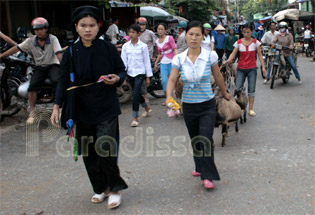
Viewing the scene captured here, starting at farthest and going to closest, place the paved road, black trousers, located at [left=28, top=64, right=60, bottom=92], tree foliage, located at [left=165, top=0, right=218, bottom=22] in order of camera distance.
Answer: tree foliage, located at [left=165, top=0, right=218, bottom=22], black trousers, located at [left=28, top=64, right=60, bottom=92], the paved road

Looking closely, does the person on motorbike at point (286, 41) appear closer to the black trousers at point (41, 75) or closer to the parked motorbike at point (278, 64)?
the parked motorbike at point (278, 64)

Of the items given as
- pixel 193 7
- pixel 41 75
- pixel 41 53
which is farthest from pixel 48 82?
pixel 193 7

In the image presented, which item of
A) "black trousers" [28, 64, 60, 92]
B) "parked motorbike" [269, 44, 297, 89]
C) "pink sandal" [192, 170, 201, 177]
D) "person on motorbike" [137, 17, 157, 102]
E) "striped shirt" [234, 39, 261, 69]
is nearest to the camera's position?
"pink sandal" [192, 170, 201, 177]

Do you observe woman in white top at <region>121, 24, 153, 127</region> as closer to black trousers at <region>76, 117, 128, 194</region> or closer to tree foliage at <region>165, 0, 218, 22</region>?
black trousers at <region>76, 117, 128, 194</region>

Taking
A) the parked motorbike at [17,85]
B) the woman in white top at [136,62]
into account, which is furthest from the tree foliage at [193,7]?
the woman in white top at [136,62]

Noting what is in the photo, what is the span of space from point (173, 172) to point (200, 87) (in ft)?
3.94

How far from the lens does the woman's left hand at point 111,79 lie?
11.4ft

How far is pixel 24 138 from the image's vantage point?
646 centimetres

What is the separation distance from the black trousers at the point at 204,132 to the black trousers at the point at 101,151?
86cm

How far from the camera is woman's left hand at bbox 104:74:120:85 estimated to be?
346 cm

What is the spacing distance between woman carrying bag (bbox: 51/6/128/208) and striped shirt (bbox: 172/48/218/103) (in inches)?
27.1

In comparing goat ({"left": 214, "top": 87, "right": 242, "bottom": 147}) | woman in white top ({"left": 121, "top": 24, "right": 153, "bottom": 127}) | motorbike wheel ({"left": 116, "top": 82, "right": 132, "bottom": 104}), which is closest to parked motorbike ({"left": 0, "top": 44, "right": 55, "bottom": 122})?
woman in white top ({"left": 121, "top": 24, "right": 153, "bottom": 127})

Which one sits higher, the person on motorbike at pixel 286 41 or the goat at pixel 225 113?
the person on motorbike at pixel 286 41

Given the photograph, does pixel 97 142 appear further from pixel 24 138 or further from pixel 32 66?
pixel 32 66
